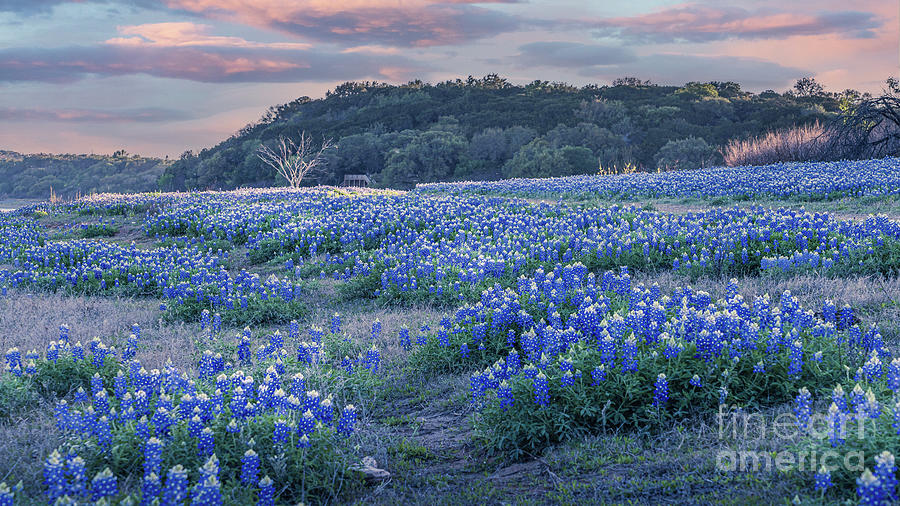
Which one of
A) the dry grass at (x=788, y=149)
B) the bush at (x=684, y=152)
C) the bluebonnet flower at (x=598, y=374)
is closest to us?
the bluebonnet flower at (x=598, y=374)

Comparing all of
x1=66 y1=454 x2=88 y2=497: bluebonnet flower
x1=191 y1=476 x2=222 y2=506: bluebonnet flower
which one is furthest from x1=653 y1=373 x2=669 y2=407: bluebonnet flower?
x1=66 y1=454 x2=88 y2=497: bluebonnet flower

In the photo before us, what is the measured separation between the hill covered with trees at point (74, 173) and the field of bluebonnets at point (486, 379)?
83.8 meters

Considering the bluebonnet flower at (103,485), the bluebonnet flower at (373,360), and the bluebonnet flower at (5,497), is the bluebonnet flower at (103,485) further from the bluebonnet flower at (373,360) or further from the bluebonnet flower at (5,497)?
the bluebonnet flower at (373,360)

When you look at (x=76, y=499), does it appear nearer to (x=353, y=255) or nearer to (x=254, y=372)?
(x=254, y=372)

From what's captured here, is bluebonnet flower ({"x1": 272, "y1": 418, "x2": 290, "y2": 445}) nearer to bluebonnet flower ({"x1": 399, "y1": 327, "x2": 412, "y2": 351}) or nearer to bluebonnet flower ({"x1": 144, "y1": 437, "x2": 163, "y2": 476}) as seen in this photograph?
bluebonnet flower ({"x1": 144, "y1": 437, "x2": 163, "y2": 476})

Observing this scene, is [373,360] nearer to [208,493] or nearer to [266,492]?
[266,492]

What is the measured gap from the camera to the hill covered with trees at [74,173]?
90625 millimetres

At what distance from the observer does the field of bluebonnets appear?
382 cm

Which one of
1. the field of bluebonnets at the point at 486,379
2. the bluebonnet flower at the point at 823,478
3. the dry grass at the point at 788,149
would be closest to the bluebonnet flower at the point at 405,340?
the field of bluebonnets at the point at 486,379

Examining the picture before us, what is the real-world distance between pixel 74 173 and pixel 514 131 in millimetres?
73628

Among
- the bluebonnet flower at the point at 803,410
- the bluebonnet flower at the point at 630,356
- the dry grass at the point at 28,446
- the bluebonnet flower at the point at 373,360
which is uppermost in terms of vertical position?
the bluebonnet flower at the point at 630,356

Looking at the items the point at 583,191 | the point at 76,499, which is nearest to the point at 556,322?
the point at 76,499

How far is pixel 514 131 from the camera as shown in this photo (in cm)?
7312

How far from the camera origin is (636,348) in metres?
Answer: 4.73
